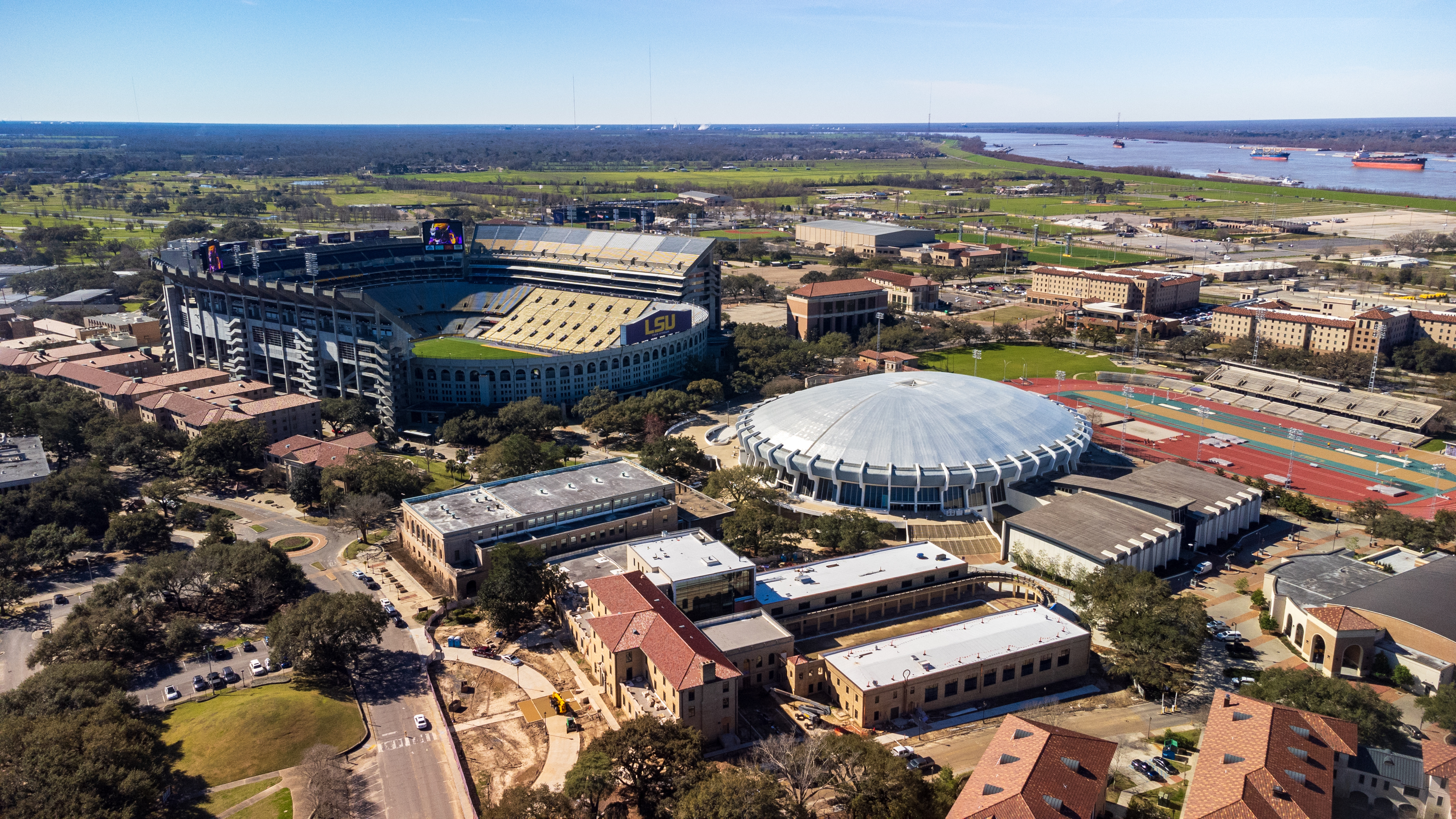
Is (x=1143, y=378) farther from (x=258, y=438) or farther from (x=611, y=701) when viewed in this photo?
(x=258, y=438)

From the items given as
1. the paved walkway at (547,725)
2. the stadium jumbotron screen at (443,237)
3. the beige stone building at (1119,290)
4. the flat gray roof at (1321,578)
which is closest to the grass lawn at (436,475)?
the paved walkway at (547,725)

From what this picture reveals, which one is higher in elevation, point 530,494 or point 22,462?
point 22,462

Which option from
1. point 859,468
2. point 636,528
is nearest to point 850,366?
point 859,468

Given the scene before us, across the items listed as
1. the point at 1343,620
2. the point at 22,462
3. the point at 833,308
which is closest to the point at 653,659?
the point at 1343,620

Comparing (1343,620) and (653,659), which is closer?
(653,659)

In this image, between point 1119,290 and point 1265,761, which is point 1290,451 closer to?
point 1265,761

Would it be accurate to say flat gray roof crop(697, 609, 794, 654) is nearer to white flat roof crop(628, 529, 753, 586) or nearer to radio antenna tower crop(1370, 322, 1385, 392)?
white flat roof crop(628, 529, 753, 586)

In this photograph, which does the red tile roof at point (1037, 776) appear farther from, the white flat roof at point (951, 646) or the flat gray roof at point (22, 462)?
the flat gray roof at point (22, 462)
